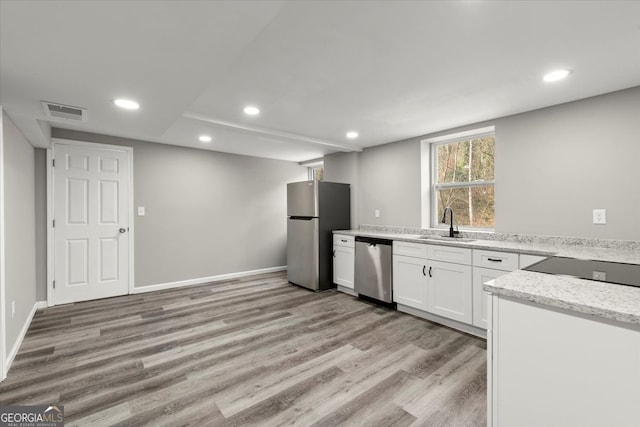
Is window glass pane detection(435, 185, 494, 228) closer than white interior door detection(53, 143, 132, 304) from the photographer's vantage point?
Yes

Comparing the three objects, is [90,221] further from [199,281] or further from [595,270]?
[595,270]

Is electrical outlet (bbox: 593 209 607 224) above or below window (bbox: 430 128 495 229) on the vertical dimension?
below

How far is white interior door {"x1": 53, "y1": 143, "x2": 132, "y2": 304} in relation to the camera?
3.59 metres

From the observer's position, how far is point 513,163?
3.05 metres

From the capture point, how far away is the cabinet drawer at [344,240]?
407 centimetres

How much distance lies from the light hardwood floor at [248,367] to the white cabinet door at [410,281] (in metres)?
0.19

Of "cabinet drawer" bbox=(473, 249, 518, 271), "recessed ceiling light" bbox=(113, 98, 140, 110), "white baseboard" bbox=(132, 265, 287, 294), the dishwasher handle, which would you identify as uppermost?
"recessed ceiling light" bbox=(113, 98, 140, 110)

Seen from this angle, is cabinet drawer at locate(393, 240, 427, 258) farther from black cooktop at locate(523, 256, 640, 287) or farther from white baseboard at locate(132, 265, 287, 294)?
white baseboard at locate(132, 265, 287, 294)

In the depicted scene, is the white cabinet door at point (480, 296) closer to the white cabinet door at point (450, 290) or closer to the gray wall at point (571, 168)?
the white cabinet door at point (450, 290)

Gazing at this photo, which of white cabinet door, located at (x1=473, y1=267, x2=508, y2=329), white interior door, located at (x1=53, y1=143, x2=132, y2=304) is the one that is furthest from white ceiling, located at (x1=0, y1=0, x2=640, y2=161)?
white cabinet door, located at (x1=473, y1=267, x2=508, y2=329)

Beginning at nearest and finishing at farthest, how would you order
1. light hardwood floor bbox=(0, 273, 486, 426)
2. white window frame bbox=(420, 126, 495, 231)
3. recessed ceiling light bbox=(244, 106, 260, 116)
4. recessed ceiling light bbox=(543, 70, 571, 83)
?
light hardwood floor bbox=(0, 273, 486, 426), recessed ceiling light bbox=(543, 70, 571, 83), recessed ceiling light bbox=(244, 106, 260, 116), white window frame bbox=(420, 126, 495, 231)

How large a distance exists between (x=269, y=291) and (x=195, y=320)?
1.28 m

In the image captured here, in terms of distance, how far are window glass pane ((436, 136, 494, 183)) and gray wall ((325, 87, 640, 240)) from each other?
0.25 metres

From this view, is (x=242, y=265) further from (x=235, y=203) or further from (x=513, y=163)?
(x=513, y=163)
